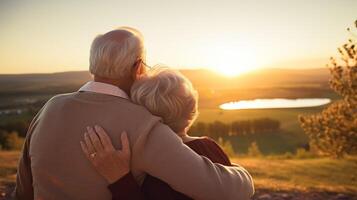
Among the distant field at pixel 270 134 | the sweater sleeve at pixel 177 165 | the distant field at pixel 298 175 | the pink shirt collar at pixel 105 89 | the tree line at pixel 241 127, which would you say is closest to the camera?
the sweater sleeve at pixel 177 165

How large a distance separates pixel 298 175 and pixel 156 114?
9.94 metres

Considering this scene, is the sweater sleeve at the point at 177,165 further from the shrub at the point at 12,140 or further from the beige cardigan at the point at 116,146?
the shrub at the point at 12,140

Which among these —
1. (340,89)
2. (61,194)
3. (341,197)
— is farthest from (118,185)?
(340,89)

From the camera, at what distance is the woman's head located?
220cm

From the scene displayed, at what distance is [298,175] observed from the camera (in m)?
11.5

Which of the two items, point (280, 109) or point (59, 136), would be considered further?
point (280, 109)

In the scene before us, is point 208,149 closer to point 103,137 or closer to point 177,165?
point 177,165

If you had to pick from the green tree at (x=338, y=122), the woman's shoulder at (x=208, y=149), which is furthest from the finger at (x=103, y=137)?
the green tree at (x=338, y=122)

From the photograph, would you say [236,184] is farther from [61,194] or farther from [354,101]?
[354,101]

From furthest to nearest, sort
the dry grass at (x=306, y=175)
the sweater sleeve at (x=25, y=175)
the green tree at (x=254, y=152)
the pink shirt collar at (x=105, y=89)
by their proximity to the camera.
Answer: the green tree at (x=254, y=152) → the dry grass at (x=306, y=175) → the sweater sleeve at (x=25, y=175) → the pink shirt collar at (x=105, y=89)

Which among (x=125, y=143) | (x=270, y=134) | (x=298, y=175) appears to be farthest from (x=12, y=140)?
(x=270, y=134)

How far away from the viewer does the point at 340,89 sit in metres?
11.1

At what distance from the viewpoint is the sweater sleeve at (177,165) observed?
2.07 m

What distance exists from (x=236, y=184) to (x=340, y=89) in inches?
375
